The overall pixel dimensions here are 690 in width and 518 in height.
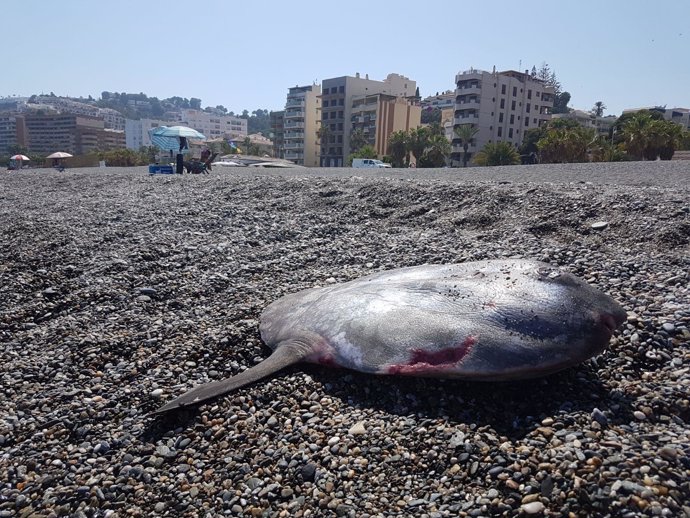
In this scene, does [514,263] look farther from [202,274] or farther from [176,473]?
[202,274]

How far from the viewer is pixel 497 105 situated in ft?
240

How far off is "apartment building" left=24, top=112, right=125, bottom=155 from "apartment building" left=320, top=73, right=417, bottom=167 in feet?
195

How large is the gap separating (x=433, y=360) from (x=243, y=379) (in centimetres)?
141

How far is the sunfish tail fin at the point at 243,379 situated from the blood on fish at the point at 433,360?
879 millimetres

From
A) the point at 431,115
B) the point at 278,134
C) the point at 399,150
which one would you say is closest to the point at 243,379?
the point at 399,150

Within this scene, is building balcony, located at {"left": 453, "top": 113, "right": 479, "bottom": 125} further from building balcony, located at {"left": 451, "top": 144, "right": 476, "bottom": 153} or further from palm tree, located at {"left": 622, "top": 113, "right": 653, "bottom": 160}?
palm tree, located at {"left": 622, "top": 113, "right": 653, "bottom": 160}

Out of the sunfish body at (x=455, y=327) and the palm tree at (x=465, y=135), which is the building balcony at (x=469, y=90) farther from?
the sunfish body at (x=455, y=327)

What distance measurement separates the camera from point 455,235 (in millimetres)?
7391

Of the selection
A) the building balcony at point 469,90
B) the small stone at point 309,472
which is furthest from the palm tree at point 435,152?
the small stone at point 309,472

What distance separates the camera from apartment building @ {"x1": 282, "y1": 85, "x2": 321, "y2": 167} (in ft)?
301

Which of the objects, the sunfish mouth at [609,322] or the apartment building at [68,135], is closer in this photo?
the sunfish mouth at [609,322]

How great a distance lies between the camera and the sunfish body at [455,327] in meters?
3.30

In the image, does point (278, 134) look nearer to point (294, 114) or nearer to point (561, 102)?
point (294, 114)

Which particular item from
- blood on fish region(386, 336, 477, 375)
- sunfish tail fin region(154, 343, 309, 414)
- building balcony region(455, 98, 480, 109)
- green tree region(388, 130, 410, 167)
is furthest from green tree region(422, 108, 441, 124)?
blood on fish region(386, 336, 477, 375)
